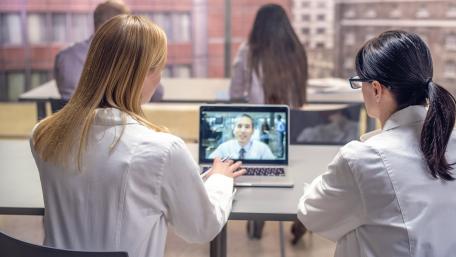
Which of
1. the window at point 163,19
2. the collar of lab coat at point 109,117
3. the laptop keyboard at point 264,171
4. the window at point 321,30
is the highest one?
the collar of lab coat at point 109,117

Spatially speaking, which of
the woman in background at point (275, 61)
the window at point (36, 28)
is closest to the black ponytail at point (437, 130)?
the woman in background at point (275, 61)

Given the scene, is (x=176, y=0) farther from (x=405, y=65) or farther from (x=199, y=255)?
(x=405, y=65)

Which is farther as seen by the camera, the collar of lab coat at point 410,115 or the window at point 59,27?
the window at point 59,27

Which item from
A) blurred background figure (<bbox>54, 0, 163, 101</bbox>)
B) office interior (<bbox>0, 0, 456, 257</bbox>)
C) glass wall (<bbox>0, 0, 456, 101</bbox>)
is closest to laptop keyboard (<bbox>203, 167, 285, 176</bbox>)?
blurred background figure (<bbox>54, 0, 163, 101</bbox>)

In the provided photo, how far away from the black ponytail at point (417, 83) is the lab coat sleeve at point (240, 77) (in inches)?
78.8

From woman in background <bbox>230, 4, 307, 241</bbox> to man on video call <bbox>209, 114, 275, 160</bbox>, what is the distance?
127 cm

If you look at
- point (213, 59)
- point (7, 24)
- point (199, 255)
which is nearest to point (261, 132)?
point (199, 255)

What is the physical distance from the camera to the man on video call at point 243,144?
7.99ft

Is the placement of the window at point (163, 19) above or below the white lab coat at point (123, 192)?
above

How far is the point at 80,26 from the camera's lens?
5535 mm

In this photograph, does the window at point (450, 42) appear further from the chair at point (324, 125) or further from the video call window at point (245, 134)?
the video call window at point (245, 134)

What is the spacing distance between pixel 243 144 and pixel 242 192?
0.63 feet

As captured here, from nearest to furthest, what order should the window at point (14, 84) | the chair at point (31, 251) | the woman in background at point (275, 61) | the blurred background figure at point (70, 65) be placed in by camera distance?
1. the chair at point (31, 251)
2. the woman in background at point (275, 61)
3. the blurred background figure at point (70, 65)
4. the window at point (14, 84)

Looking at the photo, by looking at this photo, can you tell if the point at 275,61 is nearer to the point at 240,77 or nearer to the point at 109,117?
the point at 240,77
